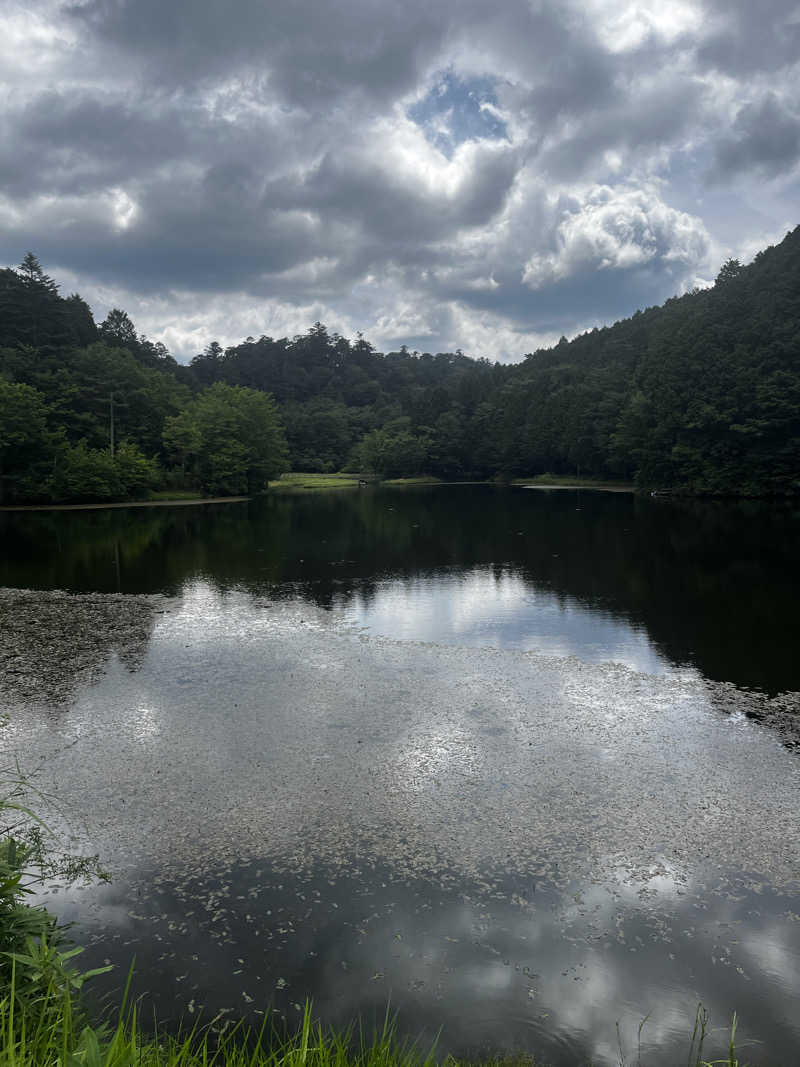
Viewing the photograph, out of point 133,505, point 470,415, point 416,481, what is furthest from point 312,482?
point 133,505

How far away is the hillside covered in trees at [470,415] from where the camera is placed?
4769 cm

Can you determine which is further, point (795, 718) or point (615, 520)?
point (615, 520)

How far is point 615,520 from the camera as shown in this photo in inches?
1406

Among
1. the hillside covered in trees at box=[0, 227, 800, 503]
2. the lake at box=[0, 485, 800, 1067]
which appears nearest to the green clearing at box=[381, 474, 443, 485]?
the hillside covered in trees at box=[0, 227, 800, 503]

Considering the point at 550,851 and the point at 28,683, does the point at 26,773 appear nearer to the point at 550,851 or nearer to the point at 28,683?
the point at 28,683

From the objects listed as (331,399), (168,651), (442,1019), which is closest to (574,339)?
(331,399)

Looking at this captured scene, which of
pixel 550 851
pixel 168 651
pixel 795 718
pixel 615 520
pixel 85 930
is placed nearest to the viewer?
pixel 85 930

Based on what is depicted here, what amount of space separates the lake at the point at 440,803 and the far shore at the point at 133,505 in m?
34.8

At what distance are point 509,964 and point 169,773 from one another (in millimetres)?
4460

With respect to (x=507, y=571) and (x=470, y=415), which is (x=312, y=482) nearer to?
(x=470, y=415)

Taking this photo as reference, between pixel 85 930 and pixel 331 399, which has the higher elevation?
pixel 331 399

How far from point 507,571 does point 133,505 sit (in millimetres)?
38530

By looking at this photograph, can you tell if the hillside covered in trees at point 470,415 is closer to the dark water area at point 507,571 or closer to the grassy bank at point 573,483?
the grassy bank at point 573,483

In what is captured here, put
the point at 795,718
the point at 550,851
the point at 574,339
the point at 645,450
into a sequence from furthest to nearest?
the point at 574,339 → the point at 645,450 → the point at 795,718 → the point at 550,851
